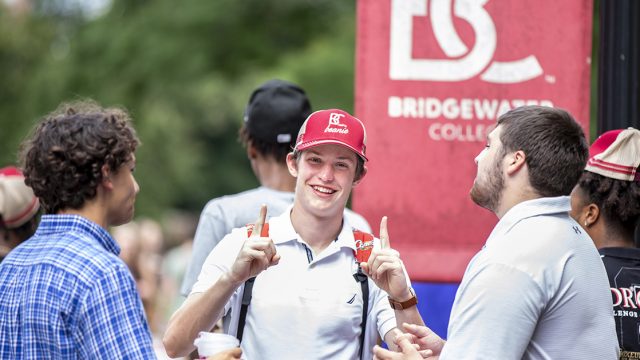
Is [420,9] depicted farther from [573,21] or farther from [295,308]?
[295,308]

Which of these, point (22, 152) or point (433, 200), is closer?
point (22, 152)

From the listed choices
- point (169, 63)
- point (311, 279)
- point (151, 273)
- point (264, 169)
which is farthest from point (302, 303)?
point (169, 63)

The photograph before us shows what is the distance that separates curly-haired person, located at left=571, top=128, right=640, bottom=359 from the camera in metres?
3.87

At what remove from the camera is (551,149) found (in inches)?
130

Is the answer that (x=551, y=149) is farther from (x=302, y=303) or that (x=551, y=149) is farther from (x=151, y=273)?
(x=151, y=273)

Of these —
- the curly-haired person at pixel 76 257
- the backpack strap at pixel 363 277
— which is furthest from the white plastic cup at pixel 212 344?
the backpack strap at pixel 363 277

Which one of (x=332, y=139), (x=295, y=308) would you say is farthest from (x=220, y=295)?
(x=332, y=139)

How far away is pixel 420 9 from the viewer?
5.00 meters

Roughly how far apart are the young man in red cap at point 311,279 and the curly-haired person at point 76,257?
21.1 inches

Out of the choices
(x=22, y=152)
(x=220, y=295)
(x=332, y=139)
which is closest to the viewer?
(x=22, y=152)

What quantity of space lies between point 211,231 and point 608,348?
2.10 metres

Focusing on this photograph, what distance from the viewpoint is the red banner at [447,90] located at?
499cm

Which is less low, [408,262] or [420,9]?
[420,9]

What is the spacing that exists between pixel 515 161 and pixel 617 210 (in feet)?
2.98
